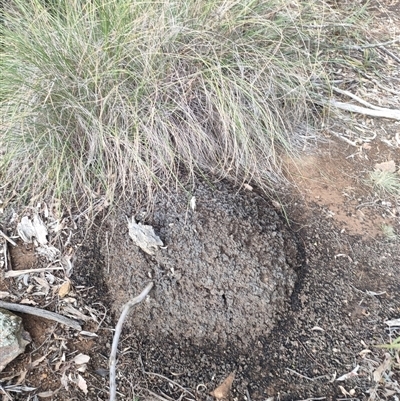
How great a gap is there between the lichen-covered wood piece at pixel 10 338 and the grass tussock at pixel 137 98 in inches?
23.1

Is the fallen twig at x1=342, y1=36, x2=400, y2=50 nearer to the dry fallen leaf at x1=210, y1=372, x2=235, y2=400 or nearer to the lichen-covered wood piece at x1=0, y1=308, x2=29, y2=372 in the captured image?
the dry fallen leaf at x1=210, y1=372, x2=235, y2=400

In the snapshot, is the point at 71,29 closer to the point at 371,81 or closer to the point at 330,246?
the point at 330,246

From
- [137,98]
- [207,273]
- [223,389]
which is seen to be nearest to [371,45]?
[137,98]

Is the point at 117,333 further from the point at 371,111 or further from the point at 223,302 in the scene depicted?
the point at 371,111

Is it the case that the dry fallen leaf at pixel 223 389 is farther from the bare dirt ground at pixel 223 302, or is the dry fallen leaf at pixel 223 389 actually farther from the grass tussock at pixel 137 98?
the grass tussock at pixel 137 98

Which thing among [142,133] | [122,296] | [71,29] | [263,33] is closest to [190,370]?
[122,296]

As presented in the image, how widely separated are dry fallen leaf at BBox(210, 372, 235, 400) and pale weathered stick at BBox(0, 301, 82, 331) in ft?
1.90

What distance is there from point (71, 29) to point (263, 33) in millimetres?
1029

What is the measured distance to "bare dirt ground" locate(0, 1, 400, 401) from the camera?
1747mm

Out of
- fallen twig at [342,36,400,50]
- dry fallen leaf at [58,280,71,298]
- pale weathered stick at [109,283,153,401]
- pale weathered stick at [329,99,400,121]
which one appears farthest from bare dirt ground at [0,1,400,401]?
fallen twig at [342,36,400,50]

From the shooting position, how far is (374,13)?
355 cm

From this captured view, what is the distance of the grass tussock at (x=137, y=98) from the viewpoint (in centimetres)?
219

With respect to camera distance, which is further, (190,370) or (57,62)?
(57,62)

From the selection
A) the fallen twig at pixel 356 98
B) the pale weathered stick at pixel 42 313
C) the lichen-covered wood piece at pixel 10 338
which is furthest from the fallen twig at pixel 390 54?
the lichen-covered wood piece at pixel 10 338
